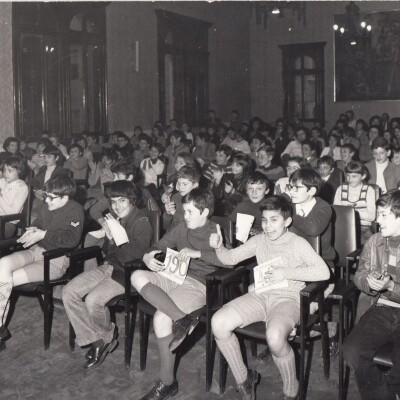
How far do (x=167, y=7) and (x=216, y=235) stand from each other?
443 inches

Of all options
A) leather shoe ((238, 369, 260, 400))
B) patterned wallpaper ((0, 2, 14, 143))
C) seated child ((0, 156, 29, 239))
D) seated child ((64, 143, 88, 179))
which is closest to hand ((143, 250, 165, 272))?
leather shoe ((238, 369, 260, 400))

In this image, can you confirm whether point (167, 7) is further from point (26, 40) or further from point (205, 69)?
point (26, 40)

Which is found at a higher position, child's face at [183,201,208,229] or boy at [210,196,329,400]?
child's face at [183,201,208,229]

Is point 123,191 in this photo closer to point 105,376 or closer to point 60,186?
point 60,186

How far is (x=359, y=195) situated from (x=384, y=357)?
249cm

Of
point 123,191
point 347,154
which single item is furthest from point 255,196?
point 347,154

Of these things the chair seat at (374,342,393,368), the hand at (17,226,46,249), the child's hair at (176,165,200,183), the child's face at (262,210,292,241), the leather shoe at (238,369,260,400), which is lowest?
the leather shoe at (238,369,260,400)

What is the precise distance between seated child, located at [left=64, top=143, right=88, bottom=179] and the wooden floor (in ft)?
13.8

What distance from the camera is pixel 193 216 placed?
11.4ft

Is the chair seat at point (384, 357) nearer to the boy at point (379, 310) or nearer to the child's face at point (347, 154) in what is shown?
the boy at point (379, 310)

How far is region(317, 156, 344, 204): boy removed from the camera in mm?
5730

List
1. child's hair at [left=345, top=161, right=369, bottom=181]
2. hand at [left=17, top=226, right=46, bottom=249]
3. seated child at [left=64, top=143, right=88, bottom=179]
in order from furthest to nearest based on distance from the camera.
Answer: seated child at [left=64, top=143, right=88, bottom=179], child's hair at [left=345, top=161, right=369, bottom=181], hand at [left=17, top=226, right=46, bottom=249]

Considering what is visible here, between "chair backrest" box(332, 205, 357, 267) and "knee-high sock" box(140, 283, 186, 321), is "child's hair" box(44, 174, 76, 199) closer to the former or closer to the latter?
"knee-high sock" box(140, 283, 186, 321)

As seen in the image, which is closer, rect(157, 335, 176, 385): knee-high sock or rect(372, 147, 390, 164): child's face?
rect(157, 335, 176, 385): knee-high sock
